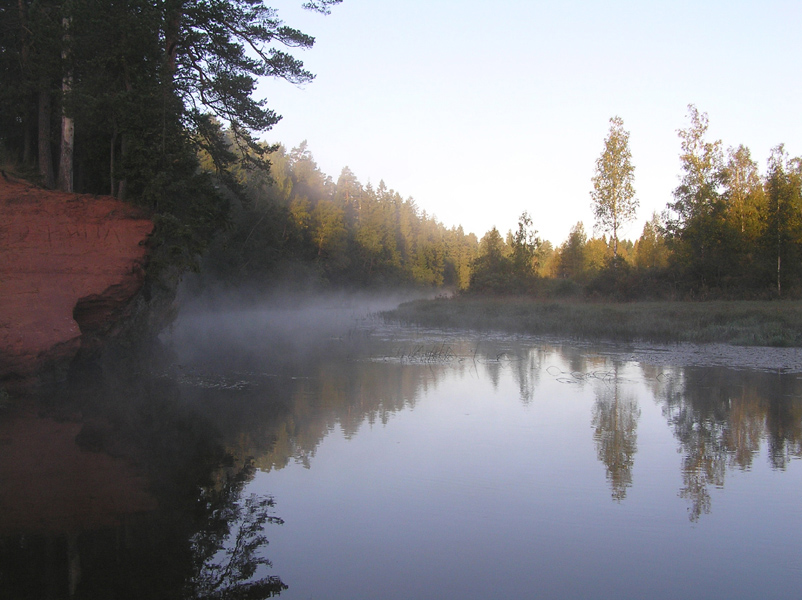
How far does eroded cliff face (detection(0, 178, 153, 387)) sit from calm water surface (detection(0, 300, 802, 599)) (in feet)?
7.55

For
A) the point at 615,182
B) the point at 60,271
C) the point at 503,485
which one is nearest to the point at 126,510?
the point at 503,485

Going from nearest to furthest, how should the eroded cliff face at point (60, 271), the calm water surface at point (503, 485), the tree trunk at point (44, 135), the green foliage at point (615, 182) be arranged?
the calm water surface at point (503, 485) < the eroded cliff face at point (60, 271) < the tree trunk at point (44, 135) < the green foliage at point (615, 182)

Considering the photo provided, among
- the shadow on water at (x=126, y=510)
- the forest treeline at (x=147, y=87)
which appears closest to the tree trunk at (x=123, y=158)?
the forest treeline at (x=147, y=87)

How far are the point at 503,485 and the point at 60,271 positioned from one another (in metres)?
11.0

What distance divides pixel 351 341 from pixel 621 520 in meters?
16.5

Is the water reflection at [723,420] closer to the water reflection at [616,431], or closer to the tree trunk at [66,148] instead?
the water reflection at [616,431]

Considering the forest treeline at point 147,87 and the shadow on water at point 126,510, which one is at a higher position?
the forest treeline at point 147,87

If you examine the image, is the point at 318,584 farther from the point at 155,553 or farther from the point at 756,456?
the point at 756,456

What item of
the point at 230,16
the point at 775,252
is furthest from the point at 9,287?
the point at 775,252

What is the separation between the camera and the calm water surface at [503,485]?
4.32 m

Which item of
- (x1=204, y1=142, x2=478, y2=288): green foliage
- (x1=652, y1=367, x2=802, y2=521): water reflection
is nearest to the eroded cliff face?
(x1=204, y1=142, x2=478, y2=288): green foliage

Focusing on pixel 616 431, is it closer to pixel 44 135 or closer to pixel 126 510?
pixel 126 510

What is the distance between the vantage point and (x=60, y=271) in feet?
41.7

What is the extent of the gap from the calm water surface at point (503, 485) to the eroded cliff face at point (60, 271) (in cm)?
230
